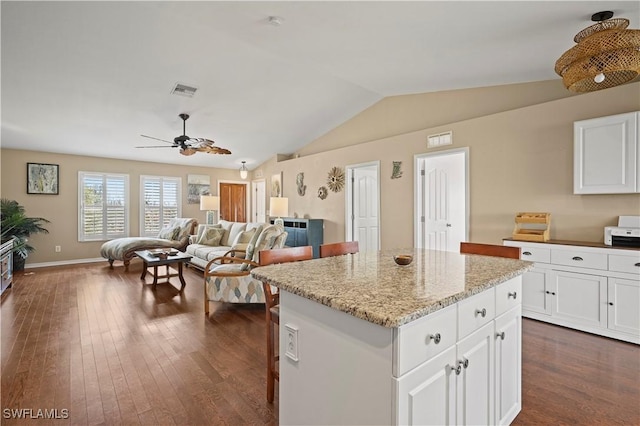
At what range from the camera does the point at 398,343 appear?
985mm

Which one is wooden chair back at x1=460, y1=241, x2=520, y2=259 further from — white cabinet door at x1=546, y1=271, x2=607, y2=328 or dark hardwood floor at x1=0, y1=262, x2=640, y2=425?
white cabinet door at x1=546, y1=271, x2=607, y2=328

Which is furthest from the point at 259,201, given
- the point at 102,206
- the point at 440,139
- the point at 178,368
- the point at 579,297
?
the point at 579,297

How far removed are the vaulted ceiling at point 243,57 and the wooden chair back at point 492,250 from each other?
1.82 m

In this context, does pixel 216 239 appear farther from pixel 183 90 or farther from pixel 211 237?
pixel 183 90

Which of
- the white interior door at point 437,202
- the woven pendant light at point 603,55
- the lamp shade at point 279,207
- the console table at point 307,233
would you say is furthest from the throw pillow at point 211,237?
the woven pendant light at point 603,55

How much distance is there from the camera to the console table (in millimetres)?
6309

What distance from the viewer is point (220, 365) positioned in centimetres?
240

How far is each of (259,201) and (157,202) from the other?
8.33 ft

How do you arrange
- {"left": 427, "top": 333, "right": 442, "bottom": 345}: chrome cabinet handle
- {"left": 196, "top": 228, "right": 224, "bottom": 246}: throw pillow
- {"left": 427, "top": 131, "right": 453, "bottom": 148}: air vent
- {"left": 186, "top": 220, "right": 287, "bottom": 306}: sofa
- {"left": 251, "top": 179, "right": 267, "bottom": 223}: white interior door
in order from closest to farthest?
1. {"left": 427, "top": 333, "right": 442, "bottom": 345}: chrome cabinet handle
2. {"left": 186, "top": 220, "right": 287, "bottom": 306}: sofa
3. {"left": 427, "top": 131, "right": 453, "bottom": 148}: air vent
4. {"left": 196, "top": 228, "right": 224, "bottom": 246}: throw pillow
5. {"left": 251, "top": 179, "right": 267, "bottom": 223}: white interior door

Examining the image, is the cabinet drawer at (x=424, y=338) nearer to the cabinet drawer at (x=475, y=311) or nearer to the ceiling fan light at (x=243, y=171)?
the cabinet drawer at (x=475, y=311)

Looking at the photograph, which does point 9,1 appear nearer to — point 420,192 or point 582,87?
point 582,87

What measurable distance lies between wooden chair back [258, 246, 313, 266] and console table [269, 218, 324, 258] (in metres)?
3.93

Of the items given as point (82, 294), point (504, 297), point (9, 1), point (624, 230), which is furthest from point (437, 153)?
point (82, 294)
